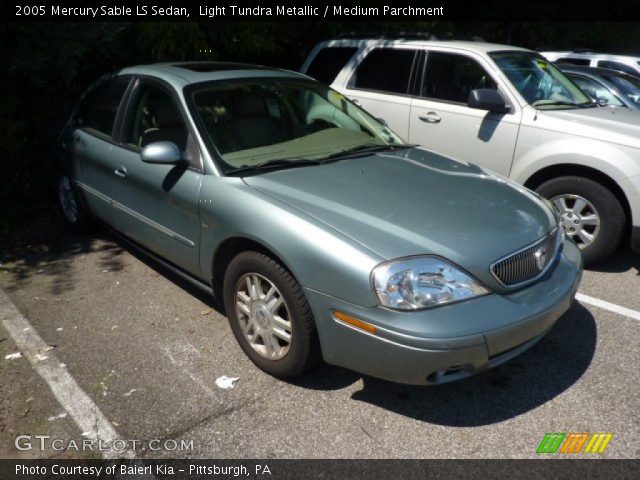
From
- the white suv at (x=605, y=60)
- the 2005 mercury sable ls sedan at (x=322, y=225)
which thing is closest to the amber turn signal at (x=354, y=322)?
the 2005 mercury sable ls sedan at (x=322, y=225)

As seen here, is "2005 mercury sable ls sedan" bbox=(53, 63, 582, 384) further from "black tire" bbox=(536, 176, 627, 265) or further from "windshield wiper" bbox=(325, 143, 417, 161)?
"black tire" bbox=(536, 176, 627, 265)

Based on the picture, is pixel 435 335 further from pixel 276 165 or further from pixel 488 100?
pixel 488 100

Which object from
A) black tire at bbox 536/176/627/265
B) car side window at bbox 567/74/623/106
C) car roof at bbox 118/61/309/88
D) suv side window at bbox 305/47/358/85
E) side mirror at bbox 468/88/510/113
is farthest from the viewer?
car side window at bbox 567/74/623/106

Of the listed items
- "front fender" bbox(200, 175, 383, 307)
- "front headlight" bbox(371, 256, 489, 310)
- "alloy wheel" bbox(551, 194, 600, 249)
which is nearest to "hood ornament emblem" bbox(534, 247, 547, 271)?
"front headlight" bbox(371, 256, 489, 310)

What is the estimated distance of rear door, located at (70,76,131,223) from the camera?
14.4 ft

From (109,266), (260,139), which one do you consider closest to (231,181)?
(260,139)

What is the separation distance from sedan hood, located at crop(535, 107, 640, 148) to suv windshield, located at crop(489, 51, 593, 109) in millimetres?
221

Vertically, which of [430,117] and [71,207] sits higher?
[430,117]

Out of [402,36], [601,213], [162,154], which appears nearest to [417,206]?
[162,154]

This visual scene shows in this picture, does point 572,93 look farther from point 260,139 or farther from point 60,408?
point 60,408

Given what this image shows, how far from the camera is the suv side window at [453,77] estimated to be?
5.39 metres

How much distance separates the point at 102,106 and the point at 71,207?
1178 mm

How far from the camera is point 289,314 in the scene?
2908 millimetres

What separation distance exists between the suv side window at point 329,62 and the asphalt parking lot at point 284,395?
362 centimetres
